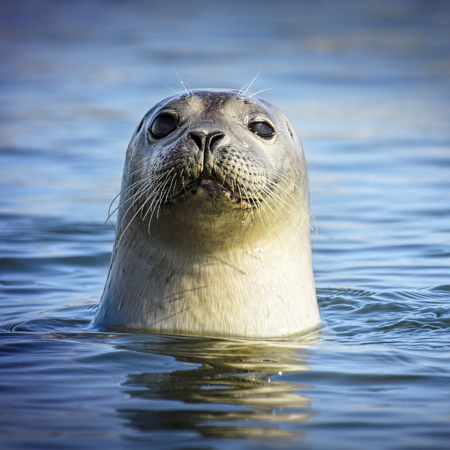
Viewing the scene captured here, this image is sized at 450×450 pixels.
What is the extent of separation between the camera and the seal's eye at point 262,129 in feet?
15.8

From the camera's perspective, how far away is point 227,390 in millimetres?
3748

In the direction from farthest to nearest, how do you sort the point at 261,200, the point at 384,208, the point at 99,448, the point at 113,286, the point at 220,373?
the point at 384,208 < the point at 113,286 < the point at 261,200 < the point at 220,373 < the point at 99,448

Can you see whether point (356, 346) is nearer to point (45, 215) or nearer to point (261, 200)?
point (261, 200)

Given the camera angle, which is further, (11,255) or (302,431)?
(11,255)

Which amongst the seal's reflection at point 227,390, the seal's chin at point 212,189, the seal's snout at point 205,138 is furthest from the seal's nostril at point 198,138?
the seal's reflection at point 227,390

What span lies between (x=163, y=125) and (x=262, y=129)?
0.54 meters

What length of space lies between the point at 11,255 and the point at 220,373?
13.3ft

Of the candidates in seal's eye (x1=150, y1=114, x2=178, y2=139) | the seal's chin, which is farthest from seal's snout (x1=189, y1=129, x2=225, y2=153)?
seal's eye (x1=150, y1=114, x2=178, y2=139)

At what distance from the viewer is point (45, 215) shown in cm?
936

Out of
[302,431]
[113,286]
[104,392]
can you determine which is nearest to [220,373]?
[104,392]

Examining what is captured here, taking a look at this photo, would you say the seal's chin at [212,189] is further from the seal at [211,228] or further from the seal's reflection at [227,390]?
the seal's reflection at [227,390]

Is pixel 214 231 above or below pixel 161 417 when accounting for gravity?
above

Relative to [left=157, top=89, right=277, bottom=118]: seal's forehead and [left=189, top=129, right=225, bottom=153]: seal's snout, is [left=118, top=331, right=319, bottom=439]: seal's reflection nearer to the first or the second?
[left=189, top=129, right=225, bottom=153]: seal's snout

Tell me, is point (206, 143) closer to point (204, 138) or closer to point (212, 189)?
point (204, 138)
